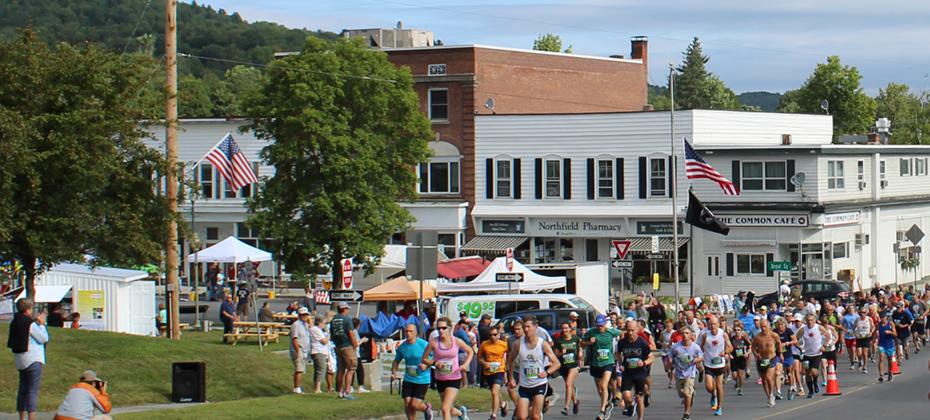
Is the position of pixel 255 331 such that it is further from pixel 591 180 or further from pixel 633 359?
pixel 591 180

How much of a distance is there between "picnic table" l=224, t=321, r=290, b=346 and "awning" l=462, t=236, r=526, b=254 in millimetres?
20814

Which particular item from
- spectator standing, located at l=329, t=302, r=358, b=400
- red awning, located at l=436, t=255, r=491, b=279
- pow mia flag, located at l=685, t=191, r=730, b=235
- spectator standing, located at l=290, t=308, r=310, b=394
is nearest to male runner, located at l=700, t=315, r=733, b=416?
spectator standing, located at l=329, t=302, r=358, b=400

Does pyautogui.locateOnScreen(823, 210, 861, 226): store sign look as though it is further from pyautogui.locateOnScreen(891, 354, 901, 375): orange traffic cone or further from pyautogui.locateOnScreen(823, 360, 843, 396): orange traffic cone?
pyautogui.locateOnScreen(823, 360, 843, 396): orange traffic cone

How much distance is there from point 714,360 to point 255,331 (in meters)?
16.6

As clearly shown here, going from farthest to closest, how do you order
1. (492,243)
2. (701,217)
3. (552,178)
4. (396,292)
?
(492,243), (552,178), (701,217), (396,292)

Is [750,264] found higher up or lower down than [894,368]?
higher up

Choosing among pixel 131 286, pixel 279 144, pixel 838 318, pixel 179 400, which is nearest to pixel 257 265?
pixel 279 144

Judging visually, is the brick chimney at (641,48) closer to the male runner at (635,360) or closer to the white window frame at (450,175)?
the white window frame at (450,175)

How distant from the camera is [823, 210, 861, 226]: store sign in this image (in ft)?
176

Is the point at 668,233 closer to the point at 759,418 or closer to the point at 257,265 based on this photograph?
the point at 257,265

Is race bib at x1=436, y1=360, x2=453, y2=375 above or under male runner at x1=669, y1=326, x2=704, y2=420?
above

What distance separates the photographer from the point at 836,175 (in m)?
55.5

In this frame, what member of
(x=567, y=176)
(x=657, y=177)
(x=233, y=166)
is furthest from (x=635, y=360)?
(x=567, y=176)

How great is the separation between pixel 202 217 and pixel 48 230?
128 feet
